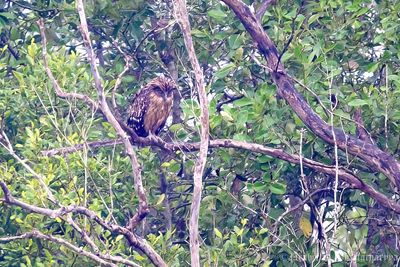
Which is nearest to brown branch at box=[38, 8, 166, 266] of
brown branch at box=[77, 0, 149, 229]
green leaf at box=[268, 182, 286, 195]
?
brown branch at box=[77, 0, 149, 229]

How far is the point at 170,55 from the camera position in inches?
324

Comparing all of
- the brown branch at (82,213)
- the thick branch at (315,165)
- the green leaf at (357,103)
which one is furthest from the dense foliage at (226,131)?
the brown branch at (82,213)

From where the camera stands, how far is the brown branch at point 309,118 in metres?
6.04

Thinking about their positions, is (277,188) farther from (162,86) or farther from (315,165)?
(162,86)

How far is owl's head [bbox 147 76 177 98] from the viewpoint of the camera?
8.66 meters

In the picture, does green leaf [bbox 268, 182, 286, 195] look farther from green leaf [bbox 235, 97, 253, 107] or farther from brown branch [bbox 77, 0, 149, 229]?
brown branch [bbox 77, 0, 149, 229]

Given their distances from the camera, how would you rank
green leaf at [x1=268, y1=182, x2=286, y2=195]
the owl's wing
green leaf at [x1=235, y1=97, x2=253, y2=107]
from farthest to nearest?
the owl's wing < green leaf at [x1=235, y1=97, x2=253, y2=107] < green leaf at [x1=268, y1=182, x2=286, y2=195]

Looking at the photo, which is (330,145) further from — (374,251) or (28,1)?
(28,1)

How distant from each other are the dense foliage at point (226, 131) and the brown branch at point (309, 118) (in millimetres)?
130

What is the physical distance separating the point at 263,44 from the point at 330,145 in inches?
30.4

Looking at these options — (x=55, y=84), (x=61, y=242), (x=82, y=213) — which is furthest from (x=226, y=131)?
(x=61, y=242)

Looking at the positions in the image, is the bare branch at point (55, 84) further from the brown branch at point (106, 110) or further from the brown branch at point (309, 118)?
the brown branch at point (309, 118)

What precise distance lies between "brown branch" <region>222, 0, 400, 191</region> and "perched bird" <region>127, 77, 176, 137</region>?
2407 mm

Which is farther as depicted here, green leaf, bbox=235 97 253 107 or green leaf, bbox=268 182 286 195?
green leaf, bbox=235 97 253 107
